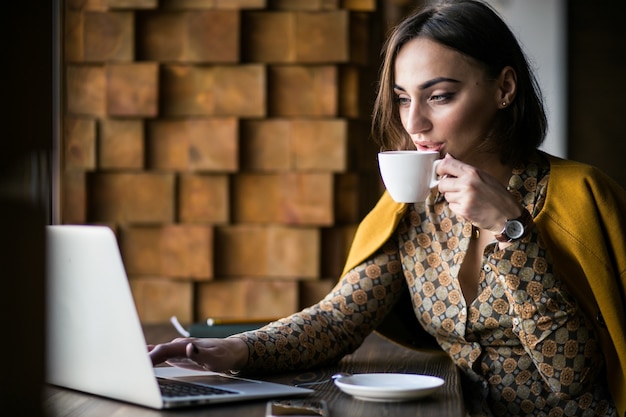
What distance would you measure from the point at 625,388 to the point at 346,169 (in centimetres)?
115

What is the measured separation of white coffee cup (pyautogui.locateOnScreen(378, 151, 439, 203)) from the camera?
1448 millimetres

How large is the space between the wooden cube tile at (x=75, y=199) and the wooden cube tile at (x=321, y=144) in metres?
0.63

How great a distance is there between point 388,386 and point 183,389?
0.28 m

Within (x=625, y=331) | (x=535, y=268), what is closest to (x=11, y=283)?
(x=535, y=268)

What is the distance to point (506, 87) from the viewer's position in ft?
5.79

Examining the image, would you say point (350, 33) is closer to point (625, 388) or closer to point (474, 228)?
point (474, 228)

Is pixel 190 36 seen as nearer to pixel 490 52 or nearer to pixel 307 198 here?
pixel 307 198

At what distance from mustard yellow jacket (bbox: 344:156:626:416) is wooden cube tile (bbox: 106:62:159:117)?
4.29ft

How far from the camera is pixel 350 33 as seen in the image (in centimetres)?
253

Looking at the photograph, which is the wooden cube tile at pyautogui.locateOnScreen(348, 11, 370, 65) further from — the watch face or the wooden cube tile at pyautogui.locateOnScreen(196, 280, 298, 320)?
the watch face

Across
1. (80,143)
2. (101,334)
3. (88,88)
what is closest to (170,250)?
(80,143)

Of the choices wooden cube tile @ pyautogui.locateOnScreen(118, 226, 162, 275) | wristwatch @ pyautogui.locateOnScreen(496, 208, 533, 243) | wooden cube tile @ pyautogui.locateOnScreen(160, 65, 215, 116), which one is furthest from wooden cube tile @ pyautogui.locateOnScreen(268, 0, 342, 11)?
wristwatch @ pyautogui.locateOnScreen(496, 208, 533, 243)

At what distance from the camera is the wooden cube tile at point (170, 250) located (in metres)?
2.60

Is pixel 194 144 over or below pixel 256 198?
over
